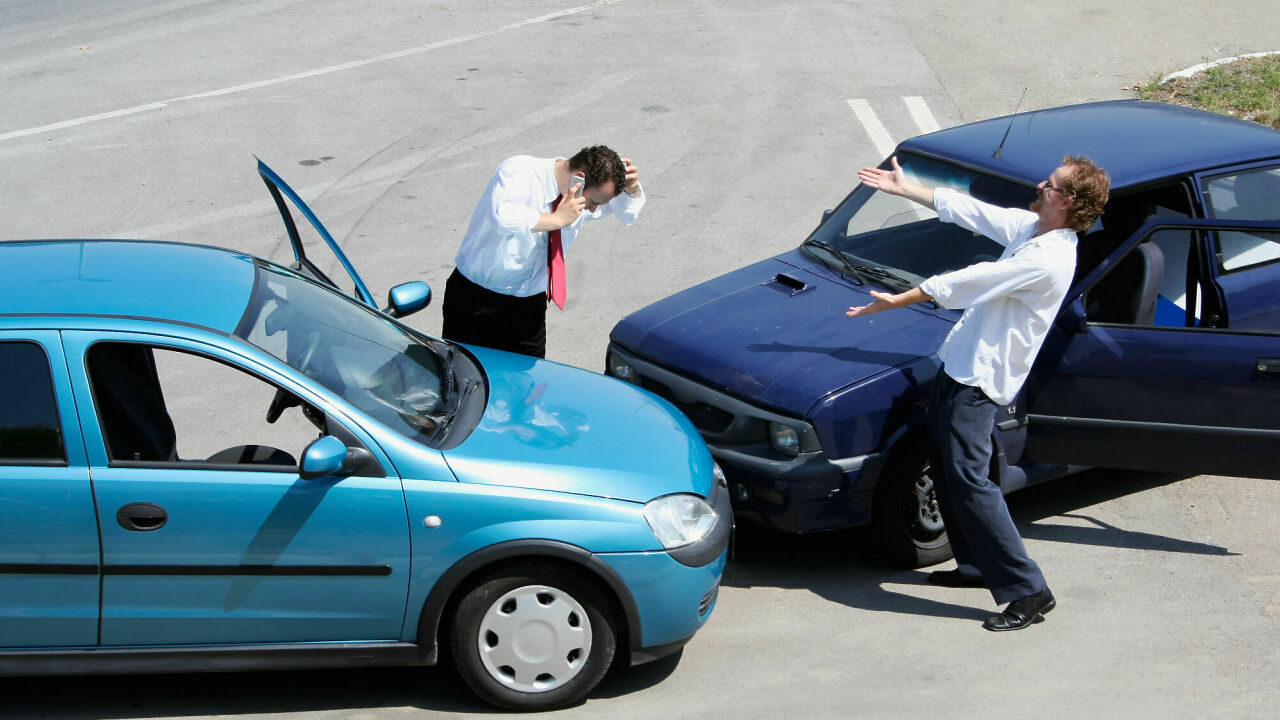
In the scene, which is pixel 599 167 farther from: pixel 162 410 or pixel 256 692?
pixel 256 692

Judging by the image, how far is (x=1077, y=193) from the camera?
5320 millimetres

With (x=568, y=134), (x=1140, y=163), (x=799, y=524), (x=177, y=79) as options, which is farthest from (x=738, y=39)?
(x=799, y=524)

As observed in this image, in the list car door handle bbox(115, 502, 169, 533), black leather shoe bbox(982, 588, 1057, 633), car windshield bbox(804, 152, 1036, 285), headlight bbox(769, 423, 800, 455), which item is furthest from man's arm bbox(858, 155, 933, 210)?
car door handle bbox(115, 502, 169, 533)

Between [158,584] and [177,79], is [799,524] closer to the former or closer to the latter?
[158,584]

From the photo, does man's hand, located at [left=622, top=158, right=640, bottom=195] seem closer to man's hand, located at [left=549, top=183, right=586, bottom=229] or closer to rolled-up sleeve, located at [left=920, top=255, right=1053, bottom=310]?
man's hand, located at [left=549, top=183, right=586, bottom=229]

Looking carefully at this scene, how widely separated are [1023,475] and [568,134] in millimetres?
7172

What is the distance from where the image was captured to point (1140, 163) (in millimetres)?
6410

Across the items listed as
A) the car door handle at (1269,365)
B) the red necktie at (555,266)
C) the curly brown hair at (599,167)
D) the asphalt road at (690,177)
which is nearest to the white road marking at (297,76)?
the asphalt road at (690,177)

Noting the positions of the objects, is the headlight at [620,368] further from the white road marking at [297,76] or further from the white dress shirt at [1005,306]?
the white road marking at [297,76]

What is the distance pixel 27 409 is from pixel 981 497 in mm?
3741

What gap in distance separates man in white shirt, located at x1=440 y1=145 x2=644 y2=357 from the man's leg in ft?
6.47

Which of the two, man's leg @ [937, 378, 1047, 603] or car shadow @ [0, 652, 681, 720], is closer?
car shadow @ [0, 652, 681, 720]

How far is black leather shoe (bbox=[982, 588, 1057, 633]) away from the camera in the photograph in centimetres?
550

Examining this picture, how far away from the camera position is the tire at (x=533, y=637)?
15.2ft
